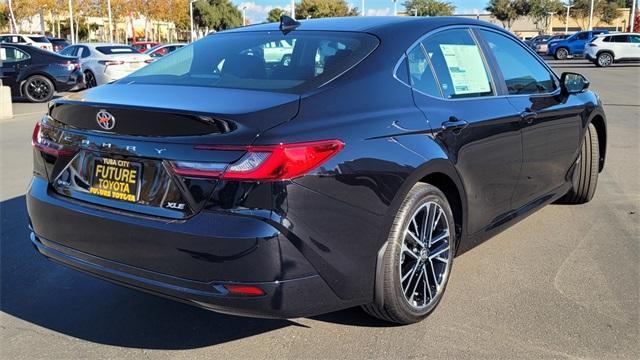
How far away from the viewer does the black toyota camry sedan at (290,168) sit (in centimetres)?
258

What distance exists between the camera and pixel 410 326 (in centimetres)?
340

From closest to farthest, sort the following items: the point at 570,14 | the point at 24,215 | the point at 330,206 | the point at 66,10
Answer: the point at 330,206, the point at 24,215, the point at 66,10, the point at 570,14

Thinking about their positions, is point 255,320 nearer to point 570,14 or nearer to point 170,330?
point 170,330

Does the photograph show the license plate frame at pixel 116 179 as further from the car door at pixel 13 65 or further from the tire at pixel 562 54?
the tire at pixel 562 54

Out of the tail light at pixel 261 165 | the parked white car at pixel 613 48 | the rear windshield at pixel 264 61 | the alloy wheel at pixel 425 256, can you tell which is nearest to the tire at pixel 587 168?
the alloy wheel at pixel 425 256

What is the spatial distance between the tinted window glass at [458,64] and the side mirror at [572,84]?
1190 mm

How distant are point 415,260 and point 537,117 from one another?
5.56 ft

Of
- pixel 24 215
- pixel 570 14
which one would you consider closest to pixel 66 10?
pixel 24 215

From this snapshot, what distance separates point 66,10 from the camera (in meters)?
58.5

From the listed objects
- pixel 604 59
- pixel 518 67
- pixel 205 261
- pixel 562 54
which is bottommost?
pixel 562 54

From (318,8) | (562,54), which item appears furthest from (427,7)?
(562,54)

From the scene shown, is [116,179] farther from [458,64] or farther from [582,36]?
[582,36]

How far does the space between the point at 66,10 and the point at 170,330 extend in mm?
62263

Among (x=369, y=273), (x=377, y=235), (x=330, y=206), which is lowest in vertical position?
(x=369, y=273)
